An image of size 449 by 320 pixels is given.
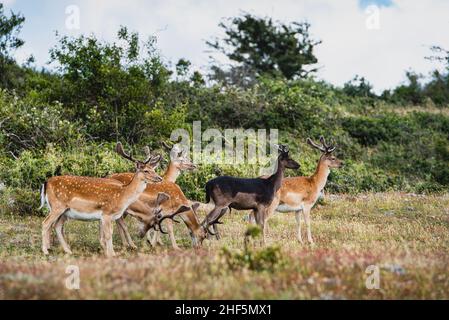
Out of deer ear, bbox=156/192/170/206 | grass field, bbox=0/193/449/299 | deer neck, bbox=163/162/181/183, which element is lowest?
grass field, bbox=0/193/449/299

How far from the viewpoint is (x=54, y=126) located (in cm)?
2109

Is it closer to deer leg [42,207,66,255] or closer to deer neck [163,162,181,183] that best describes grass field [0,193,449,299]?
deer leg [42,207,66,255]

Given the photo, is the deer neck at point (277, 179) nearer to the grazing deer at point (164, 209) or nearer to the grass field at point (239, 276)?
the grazing deer at point (164, 209)

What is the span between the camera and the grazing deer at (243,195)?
537 inches

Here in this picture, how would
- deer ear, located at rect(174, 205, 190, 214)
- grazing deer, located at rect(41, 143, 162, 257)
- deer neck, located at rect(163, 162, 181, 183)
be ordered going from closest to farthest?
1. grazing deer, located at rect(41, 143, 162, 257)
2. deer ear, located at rect(174, 205, 190, 214)
3. deer neck, located at rect(163, 162, 181, 183)

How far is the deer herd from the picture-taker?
1270 centimetres

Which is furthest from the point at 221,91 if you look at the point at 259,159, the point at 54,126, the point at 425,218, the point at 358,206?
the point at 425,218

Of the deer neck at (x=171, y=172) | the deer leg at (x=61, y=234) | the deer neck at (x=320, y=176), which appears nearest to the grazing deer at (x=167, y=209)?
the deer leg at (x=61, y=234)

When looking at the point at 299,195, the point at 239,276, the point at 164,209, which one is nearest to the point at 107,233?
the point at 164,209

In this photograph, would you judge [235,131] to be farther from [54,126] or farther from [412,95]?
[412,95]

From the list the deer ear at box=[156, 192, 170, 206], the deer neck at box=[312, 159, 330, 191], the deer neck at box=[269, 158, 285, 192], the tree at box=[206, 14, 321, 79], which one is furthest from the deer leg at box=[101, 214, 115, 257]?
the tree at box=[206, 14, 321, 79]

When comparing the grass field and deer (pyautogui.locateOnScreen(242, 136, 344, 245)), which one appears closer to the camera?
the grass field

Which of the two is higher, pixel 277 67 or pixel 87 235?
pixel 277 67
